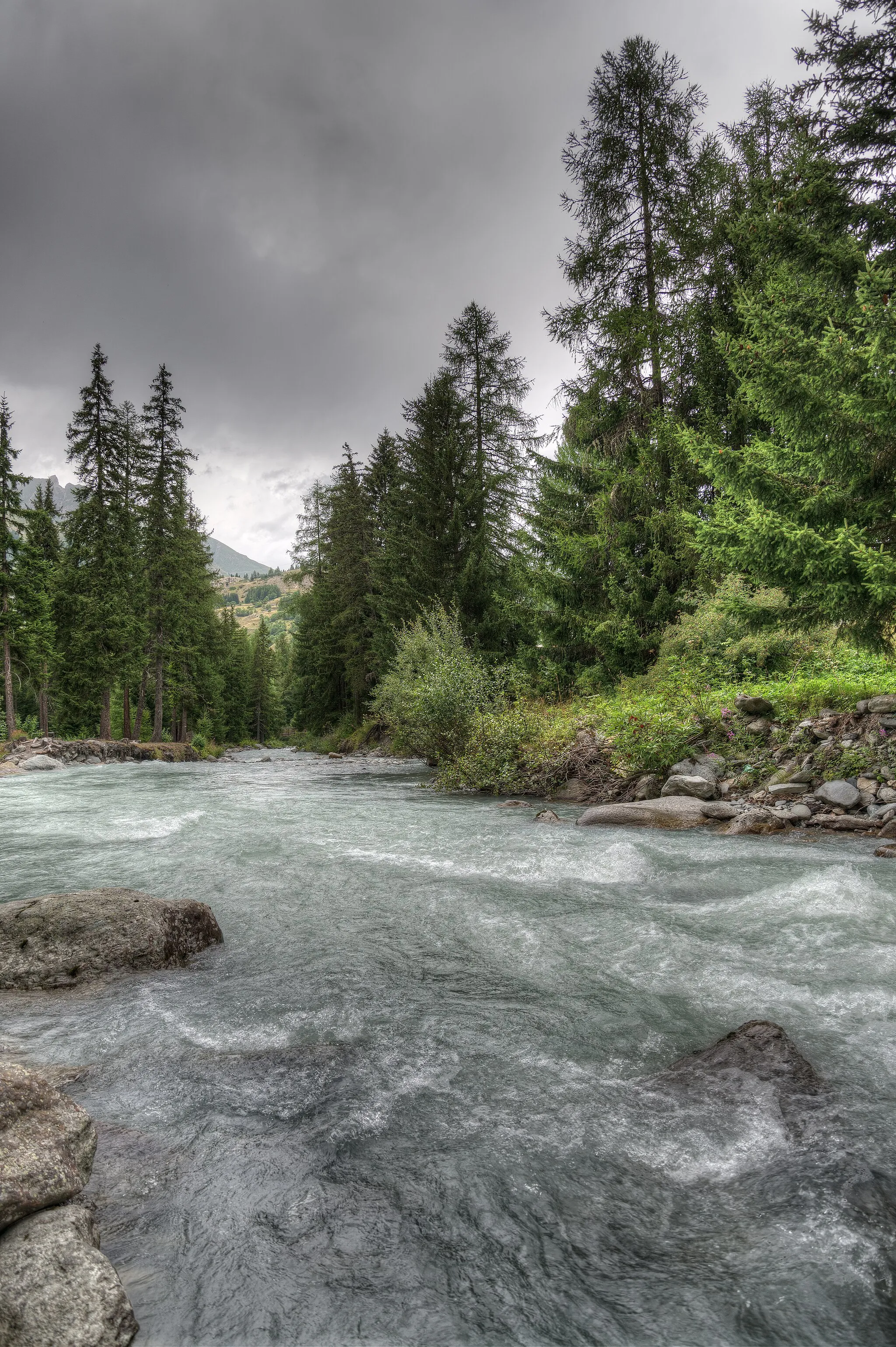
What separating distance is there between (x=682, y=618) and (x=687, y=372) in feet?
21.8

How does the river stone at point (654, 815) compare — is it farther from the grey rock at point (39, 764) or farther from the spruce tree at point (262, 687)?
the spruce tree at point (262, 687)

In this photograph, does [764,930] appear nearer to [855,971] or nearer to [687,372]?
[855,971]

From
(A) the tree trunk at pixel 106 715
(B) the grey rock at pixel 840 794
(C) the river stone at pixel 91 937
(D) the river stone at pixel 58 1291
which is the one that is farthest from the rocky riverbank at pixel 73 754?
(B) the grey rock at pixel 840 794

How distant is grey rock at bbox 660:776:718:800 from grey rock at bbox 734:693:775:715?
150 centimetres

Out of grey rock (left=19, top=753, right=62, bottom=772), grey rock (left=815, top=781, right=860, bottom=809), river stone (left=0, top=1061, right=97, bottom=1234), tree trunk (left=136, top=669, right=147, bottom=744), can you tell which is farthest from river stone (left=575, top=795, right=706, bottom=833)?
tree trunk (left=136, top=669, right=147, bottom=744)

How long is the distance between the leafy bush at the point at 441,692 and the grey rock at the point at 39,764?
38.9 ft

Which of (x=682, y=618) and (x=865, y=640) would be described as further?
(x=682, y=618)

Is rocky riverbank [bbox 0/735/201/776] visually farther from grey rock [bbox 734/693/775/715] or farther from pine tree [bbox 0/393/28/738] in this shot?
grey rock [bbox 734/693/775/715]

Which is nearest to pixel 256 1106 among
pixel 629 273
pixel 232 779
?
pixel 232 779

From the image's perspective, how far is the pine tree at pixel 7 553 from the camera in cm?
2650

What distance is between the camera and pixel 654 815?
32.3ft

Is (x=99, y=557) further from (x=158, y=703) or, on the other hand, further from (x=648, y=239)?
(x=648, y=239)

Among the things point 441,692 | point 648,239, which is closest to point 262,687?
point 441,692

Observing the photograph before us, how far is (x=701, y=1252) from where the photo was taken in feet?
7.52
